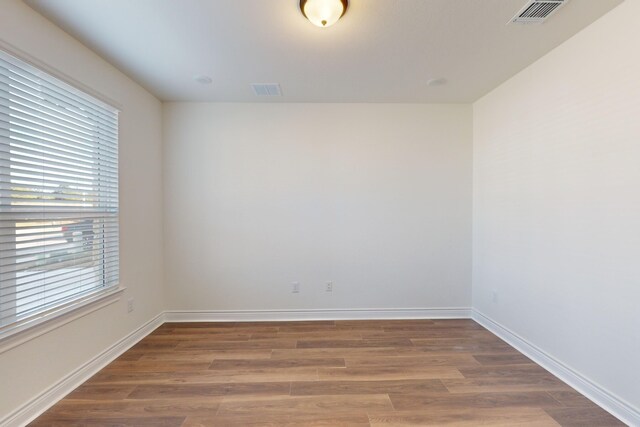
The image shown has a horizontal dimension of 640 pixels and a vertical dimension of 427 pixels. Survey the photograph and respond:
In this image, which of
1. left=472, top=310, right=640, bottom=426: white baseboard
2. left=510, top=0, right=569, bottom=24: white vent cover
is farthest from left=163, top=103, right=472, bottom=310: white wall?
left=510, top=0, right=569, bottom=24: white vent cover

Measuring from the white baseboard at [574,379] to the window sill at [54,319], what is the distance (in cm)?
379

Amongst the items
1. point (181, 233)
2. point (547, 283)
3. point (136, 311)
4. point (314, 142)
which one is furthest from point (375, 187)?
point (136, 311)

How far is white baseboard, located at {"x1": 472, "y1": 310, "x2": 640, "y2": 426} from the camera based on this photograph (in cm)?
175

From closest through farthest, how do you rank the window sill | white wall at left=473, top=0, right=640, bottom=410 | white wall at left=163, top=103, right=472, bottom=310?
1. the window sill
2. white wall at left=473, top=0, right=640, bottom=410
3. white wall at left=163, top=103, right=472, bottom=310

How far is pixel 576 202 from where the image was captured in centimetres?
207

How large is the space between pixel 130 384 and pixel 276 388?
3.73 ft

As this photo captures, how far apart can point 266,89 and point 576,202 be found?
9.55ft

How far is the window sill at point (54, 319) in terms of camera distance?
164 centimetres

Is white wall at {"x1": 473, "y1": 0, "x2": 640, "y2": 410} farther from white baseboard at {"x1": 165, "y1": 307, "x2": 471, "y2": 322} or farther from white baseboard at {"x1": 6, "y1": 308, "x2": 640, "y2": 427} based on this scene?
white baseboard at {"x1": 165, "y1": 307, "x2": 471, "y2": 322}

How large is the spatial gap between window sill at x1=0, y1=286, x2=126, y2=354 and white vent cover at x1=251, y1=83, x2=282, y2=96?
236cm

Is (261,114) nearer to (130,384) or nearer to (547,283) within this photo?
(130,384)

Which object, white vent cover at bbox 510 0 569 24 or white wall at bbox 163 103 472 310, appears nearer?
white vent cover at bbox 510 0 569 24

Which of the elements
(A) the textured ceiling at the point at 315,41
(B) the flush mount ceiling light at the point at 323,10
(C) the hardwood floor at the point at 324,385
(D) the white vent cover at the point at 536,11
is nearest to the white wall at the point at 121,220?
(A) the textured ceiling at the point at 315,41

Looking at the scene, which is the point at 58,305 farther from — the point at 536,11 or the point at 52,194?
the point at 536,11
